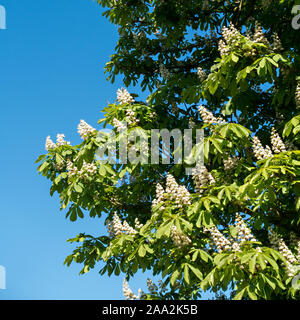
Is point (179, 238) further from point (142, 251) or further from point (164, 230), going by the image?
point (142, 251)

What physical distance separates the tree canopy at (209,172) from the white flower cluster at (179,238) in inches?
0.5

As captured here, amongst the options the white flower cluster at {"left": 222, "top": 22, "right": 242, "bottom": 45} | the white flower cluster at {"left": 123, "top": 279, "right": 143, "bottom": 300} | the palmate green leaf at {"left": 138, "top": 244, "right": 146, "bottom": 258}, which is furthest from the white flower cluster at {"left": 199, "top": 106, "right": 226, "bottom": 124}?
the white flower cluster at {"left": 123, "top": 279, "right": 143, "bottom": 300}

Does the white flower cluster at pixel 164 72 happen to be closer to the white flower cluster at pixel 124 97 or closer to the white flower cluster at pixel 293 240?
the white flower cluster at pixel 124 97

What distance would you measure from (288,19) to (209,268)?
15.0ft

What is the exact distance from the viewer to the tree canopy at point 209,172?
191 inches

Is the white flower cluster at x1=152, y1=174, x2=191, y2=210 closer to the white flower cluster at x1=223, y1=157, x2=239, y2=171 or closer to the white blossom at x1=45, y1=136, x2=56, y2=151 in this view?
the white flower cluster at x1=223, y1=157, x2=239, y2=171

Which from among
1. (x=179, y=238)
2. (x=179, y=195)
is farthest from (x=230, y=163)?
(x=179, y=238)

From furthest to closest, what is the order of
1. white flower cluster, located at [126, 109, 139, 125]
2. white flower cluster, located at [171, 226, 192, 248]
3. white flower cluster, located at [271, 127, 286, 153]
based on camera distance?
white flower cluster, located at [126, 109, 139, 125]
white flower cluster, located at [271, 127, 286, 153]
white flower cluster, located at [171, 226, 192, 248]

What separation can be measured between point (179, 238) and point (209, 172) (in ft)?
4.51

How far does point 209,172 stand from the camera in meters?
6.11

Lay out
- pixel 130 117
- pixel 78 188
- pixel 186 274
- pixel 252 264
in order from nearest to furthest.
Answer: pixel 252 264 < pixel 186 274 < pixel 78 188 < pixel 130 117

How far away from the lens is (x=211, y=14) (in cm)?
888

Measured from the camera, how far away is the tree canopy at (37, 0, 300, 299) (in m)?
4.86

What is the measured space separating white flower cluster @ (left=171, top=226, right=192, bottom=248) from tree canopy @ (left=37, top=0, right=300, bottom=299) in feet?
0.04
